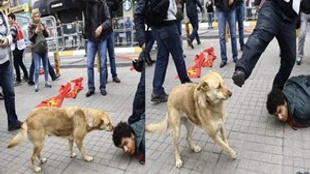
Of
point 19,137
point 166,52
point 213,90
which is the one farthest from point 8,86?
point 213,90

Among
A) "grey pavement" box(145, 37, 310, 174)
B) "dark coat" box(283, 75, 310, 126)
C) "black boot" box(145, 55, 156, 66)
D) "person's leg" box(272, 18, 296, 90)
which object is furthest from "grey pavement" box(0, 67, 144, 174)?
"person's leg" box(272, 18, 296, 90)

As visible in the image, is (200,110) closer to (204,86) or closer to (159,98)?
(204,86)

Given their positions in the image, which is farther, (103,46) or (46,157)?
(103,46)

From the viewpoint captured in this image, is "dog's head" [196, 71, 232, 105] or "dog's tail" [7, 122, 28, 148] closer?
"dog's head" [196, 71, 232, 105]

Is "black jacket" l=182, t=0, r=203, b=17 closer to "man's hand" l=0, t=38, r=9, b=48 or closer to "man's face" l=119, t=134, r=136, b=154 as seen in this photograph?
"man's hand" l=0, t=38, r=9, b=48

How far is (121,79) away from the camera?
20.8 ft

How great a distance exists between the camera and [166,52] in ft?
13.9

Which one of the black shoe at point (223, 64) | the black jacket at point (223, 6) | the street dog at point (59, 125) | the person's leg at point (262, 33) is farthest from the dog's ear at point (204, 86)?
the black jacket at point (223, 6)

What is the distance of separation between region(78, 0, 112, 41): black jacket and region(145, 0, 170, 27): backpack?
1381mm

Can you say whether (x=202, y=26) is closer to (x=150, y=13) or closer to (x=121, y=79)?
(x=121, y=79)

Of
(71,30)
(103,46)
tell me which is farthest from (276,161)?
(71,30)

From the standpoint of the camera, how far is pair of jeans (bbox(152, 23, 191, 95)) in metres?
4.01

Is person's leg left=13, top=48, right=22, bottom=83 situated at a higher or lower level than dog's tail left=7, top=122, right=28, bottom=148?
higher

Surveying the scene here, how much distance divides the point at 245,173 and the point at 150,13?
2184 millimetres
